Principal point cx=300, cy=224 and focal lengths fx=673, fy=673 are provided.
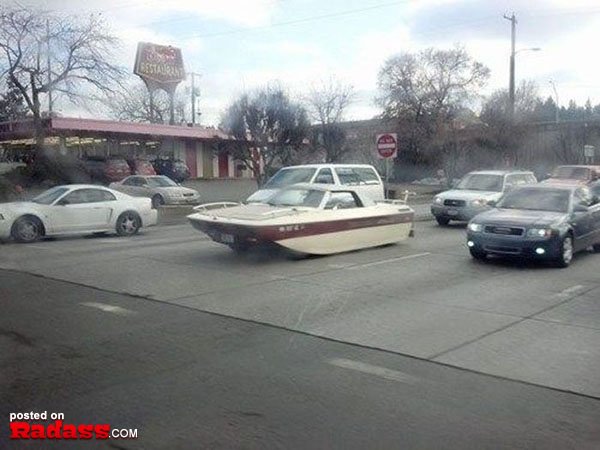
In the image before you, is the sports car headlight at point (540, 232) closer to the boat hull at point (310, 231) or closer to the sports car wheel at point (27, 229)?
the boat hull at point (310, 231)

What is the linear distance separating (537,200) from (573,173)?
50.3ft

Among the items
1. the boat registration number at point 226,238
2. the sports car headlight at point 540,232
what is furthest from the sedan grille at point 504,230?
the boat registration number at point 226,238

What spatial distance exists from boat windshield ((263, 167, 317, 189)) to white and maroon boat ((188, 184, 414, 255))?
368cm

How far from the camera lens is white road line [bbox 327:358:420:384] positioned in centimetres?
514

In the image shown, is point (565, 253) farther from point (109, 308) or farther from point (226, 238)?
point (109, 308)

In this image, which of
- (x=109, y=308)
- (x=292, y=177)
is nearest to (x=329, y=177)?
(x=292, y=177)

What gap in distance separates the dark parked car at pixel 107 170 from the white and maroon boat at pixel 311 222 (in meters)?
20.4

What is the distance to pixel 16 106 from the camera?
3622 cm

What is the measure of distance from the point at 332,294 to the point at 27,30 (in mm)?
22530

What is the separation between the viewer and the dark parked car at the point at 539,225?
10445mm

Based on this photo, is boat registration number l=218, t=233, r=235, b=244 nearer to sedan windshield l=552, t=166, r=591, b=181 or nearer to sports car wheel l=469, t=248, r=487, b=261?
sports car wheel l=469, t=248, r=487, b=261

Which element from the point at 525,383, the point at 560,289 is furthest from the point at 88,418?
the point at 560,289

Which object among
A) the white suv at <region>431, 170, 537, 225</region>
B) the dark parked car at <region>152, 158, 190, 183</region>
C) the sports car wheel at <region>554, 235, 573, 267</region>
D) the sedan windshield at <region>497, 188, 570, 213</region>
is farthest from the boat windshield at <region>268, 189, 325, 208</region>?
the dark parked car at <region>152, 158, 190, 183</region>

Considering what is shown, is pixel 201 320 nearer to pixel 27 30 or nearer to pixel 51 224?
pixel 51 224
